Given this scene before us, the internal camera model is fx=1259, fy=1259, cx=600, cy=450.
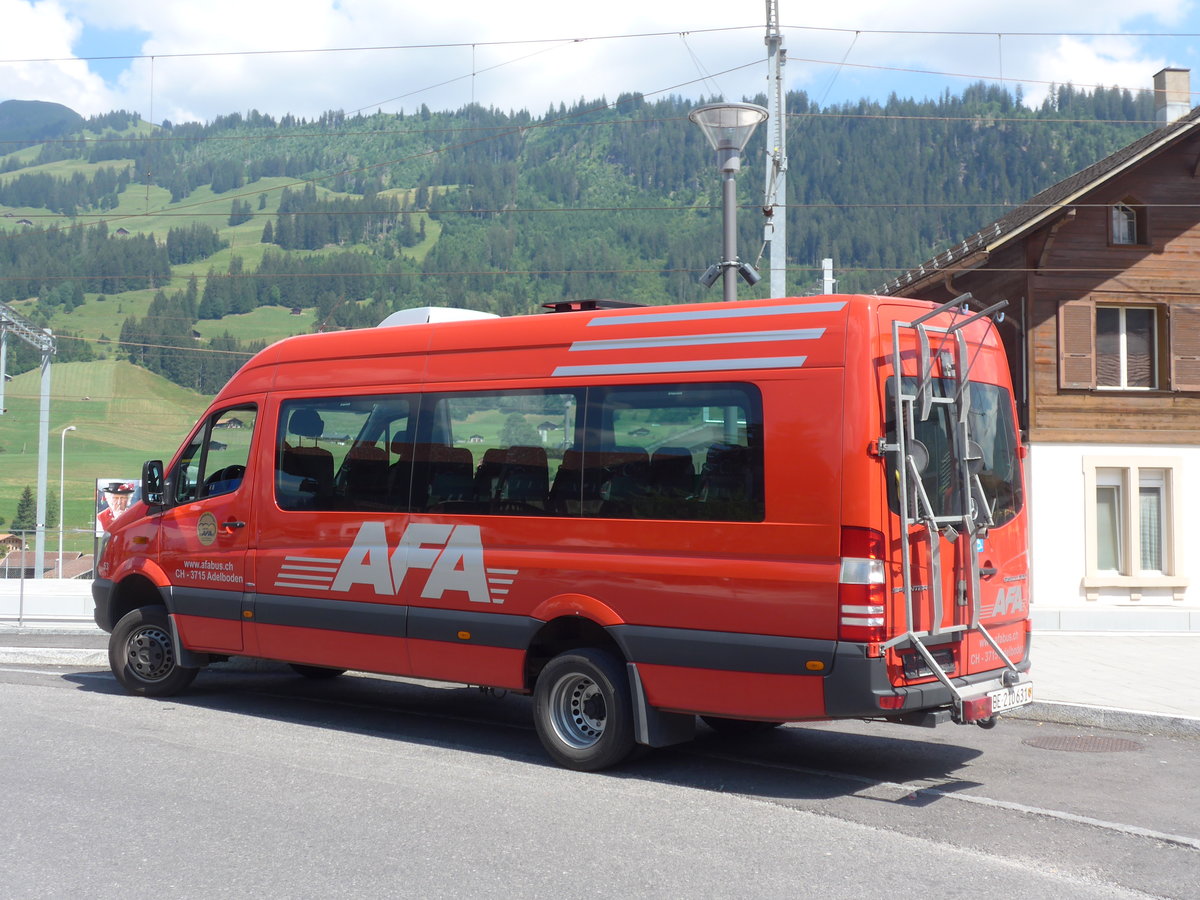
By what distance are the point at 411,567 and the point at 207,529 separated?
87.1 inches

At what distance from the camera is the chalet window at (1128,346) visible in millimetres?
21328

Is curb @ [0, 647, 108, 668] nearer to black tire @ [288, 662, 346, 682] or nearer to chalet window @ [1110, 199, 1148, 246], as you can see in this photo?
black tire @ [288, 662, 346, 682]

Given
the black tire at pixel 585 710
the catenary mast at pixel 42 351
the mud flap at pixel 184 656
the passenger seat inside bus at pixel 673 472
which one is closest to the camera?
the passenger seat inside bus at pixel 673 472

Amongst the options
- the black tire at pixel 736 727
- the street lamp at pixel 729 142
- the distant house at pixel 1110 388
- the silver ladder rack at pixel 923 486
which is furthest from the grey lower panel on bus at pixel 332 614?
the distant house at pixel 1110 388

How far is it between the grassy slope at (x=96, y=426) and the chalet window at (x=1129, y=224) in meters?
98.6

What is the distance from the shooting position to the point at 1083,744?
8.77 m

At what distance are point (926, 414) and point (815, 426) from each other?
65cm

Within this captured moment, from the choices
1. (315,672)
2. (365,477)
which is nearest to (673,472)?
(365,477)

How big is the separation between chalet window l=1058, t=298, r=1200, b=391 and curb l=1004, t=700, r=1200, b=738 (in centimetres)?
1270

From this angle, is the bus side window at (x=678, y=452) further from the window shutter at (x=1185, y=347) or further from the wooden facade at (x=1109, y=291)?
the window shutter at (x=1185, y=347)

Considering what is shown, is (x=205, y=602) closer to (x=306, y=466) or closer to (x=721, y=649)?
(x=306, y=466)

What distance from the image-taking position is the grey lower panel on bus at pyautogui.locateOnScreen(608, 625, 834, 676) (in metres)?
6.66

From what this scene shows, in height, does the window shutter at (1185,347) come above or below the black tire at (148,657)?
above

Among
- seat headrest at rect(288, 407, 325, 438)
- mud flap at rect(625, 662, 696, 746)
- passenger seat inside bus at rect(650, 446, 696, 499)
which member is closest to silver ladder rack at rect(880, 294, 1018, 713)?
passenger seat inside bus at rect(650, 446, 696, 499)
